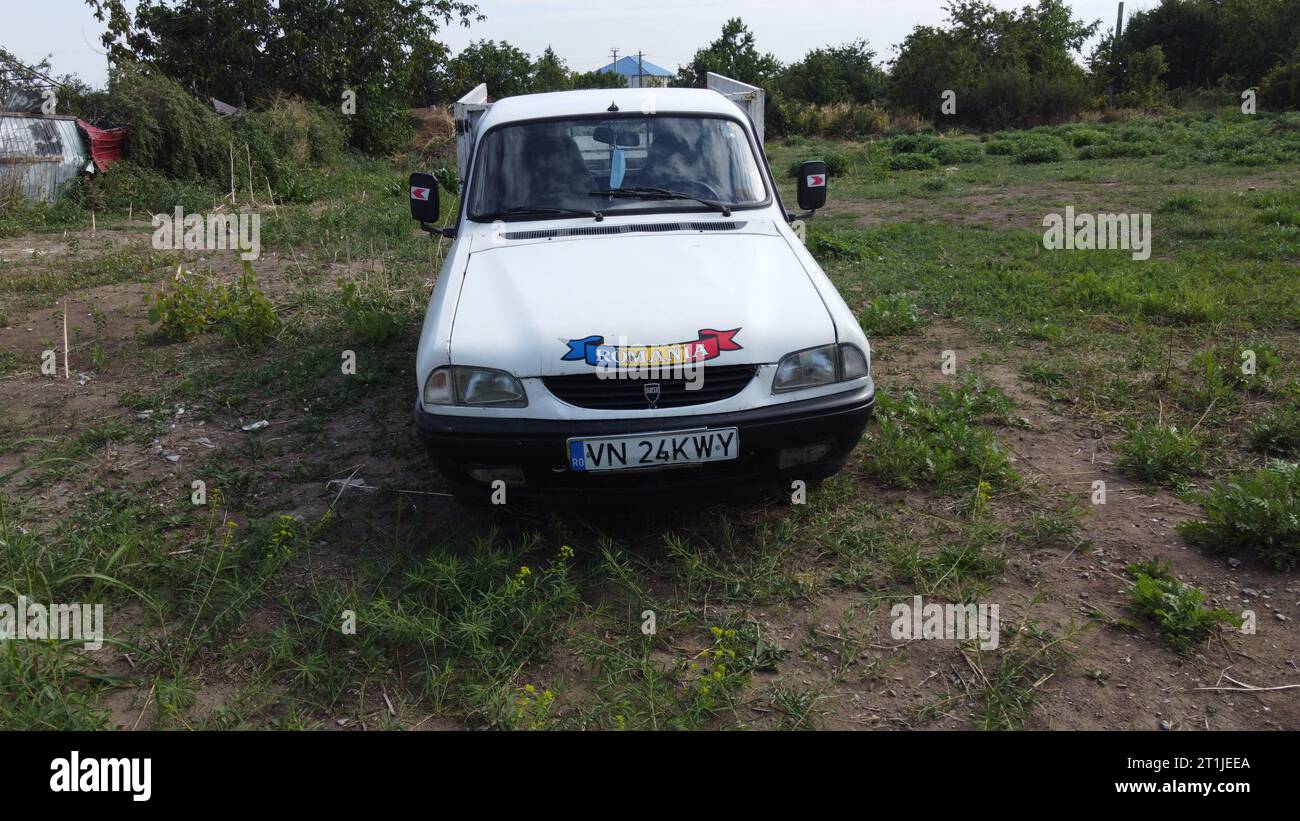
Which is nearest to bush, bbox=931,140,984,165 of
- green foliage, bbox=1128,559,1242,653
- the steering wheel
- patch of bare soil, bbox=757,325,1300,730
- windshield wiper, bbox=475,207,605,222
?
the steering wheel

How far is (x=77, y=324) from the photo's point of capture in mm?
7141

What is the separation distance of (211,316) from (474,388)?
4.49m

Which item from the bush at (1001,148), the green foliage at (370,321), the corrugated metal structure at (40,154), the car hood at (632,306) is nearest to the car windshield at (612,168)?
the car hood at (632,306)

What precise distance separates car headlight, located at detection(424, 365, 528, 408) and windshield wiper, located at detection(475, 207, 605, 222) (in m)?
1.28

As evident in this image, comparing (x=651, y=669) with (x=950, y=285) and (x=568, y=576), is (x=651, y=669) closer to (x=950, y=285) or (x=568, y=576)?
(x=568, y=576)

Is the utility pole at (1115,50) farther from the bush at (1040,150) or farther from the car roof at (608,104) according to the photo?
the car roof at (608,104)

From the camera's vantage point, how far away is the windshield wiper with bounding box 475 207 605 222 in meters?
4.29

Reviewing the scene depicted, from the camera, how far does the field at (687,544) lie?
2799mm

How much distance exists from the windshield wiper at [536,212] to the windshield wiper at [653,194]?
15 centimetres

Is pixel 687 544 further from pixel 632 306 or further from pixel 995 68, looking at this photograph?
pixel 995 68

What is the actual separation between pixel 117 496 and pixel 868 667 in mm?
3447
